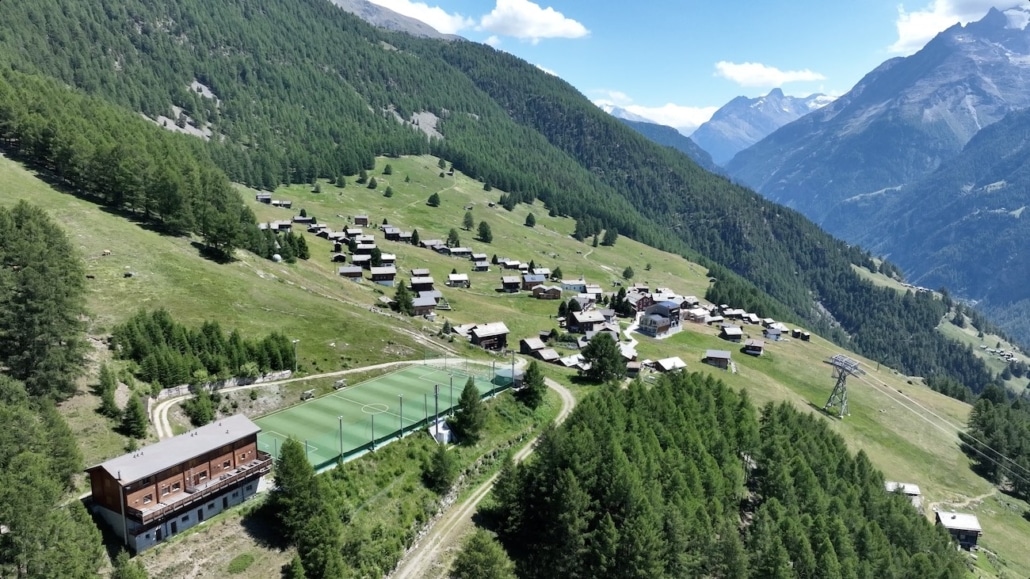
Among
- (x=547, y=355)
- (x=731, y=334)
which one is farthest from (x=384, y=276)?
(x=731, y=334)

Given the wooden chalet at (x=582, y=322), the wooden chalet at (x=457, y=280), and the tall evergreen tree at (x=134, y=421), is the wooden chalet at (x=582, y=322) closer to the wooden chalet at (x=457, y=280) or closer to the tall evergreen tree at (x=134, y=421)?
the wooden chalet at (x=457, y=280)

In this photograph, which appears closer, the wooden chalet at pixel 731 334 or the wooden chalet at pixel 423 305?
the wooden chalet at pixel 423 305

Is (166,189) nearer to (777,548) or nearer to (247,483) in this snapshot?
(247,483)

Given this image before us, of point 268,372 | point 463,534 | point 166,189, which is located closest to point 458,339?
point 268,372

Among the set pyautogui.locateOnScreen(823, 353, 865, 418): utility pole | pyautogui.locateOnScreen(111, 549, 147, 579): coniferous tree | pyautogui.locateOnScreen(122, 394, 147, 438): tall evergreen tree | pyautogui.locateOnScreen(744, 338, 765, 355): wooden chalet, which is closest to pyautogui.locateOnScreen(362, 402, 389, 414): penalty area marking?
pyautogui.locateOnScreen(122, 394, 147, 438): tall evergreen tree

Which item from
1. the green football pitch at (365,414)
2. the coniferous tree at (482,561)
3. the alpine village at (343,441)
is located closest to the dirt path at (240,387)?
the alpine village at (343,441)

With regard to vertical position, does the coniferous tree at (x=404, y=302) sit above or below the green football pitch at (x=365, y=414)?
above

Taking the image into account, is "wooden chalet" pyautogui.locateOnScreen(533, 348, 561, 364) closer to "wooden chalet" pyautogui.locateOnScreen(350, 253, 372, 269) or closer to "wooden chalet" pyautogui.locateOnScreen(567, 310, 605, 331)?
"wooden chalet" pyautogui.locateOnScreen(567, 310, 605, 331)
